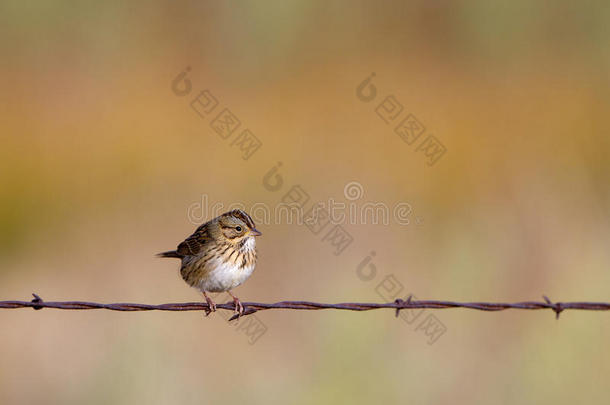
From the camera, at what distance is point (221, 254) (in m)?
7.29

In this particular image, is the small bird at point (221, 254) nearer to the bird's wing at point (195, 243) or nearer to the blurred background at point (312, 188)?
the bird's wing at point (195, 243)

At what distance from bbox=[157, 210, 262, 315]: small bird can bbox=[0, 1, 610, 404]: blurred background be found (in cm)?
118

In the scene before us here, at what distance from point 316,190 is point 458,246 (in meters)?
2.16

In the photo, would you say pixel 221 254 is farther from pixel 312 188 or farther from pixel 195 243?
pixel 312 188

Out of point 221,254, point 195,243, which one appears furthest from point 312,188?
point 221,254

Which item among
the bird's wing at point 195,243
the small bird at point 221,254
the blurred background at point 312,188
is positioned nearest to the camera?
the small bird at point 221,254

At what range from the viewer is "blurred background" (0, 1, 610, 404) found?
8.30m

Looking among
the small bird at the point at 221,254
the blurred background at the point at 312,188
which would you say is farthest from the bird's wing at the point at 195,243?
the blurred background at the point at 312,188

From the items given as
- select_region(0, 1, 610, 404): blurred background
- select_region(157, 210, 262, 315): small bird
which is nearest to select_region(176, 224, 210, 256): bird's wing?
select_region(157, 210, 262, 315): small bird

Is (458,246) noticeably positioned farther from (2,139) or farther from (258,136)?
(2,139)

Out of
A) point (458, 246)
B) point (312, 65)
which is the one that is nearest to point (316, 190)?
point (458, 246)

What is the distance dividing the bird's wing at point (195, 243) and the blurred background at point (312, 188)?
1.13 m

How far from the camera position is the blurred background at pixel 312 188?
27.2 feet

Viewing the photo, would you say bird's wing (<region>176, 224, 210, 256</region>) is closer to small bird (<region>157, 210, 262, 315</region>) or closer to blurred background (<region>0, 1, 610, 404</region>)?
small bird (<region>157, 210, 262, 315</region>)
